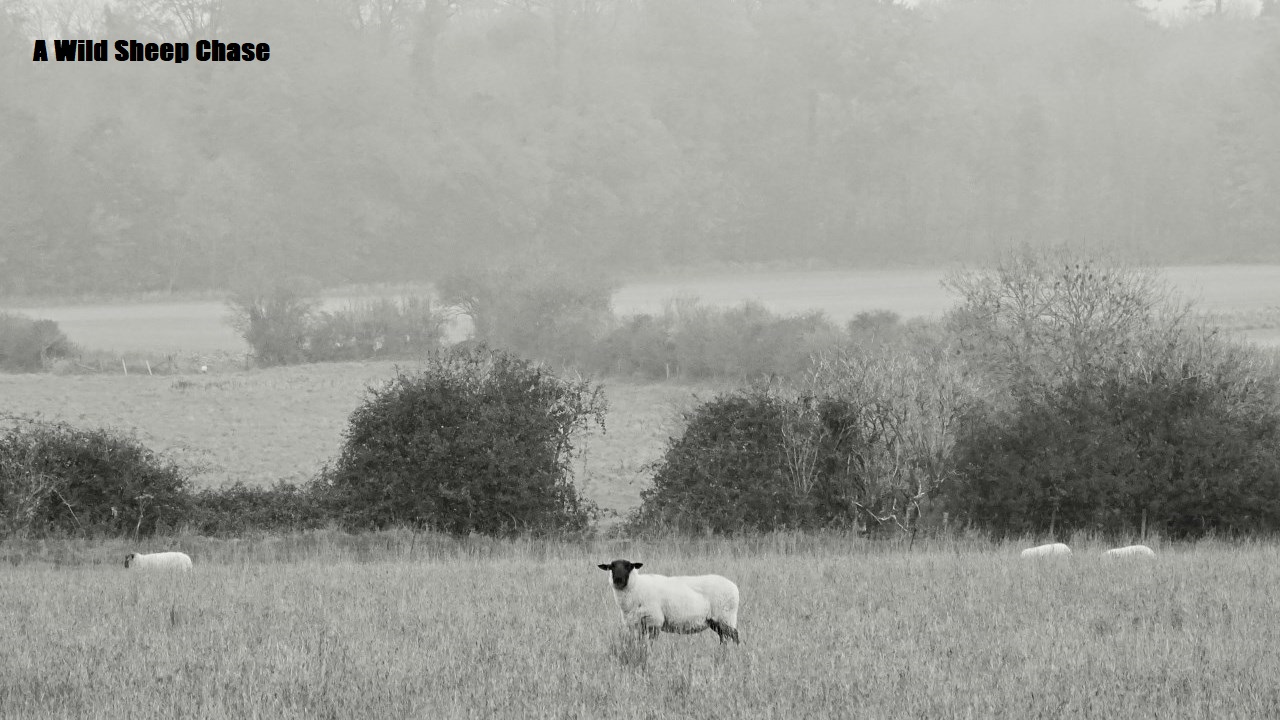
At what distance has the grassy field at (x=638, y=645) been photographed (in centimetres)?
966

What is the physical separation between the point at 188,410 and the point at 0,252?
46197 mm

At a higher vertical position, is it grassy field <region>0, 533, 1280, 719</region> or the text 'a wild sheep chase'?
the text 'a wild sheep chase'

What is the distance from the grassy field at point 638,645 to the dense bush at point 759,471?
8.67 meters

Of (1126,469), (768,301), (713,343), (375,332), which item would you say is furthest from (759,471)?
(768,301)

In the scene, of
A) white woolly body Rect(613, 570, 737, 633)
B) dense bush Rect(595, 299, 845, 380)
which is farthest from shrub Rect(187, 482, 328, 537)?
dense bush Rect(595, 299, 845, 380)

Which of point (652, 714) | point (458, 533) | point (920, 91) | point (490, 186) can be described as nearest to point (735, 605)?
point (652, 714)

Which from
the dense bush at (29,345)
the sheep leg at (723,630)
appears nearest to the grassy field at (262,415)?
the dense bush at (29,345)

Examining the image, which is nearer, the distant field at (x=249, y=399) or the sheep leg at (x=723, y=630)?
the sheep leg at (x=723, y=630)

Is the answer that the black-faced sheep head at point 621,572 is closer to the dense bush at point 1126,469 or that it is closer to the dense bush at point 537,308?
the dense bush at point 1126,469

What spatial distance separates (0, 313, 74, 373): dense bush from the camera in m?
59.0

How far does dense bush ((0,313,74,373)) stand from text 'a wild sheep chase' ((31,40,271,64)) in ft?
108

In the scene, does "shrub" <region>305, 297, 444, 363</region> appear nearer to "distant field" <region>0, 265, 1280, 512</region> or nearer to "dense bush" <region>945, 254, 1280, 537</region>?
"distant field" <region>0, 265, 1280, 512</region>

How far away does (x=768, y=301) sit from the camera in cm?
8750

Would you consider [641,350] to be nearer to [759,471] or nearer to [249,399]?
[249,399]
